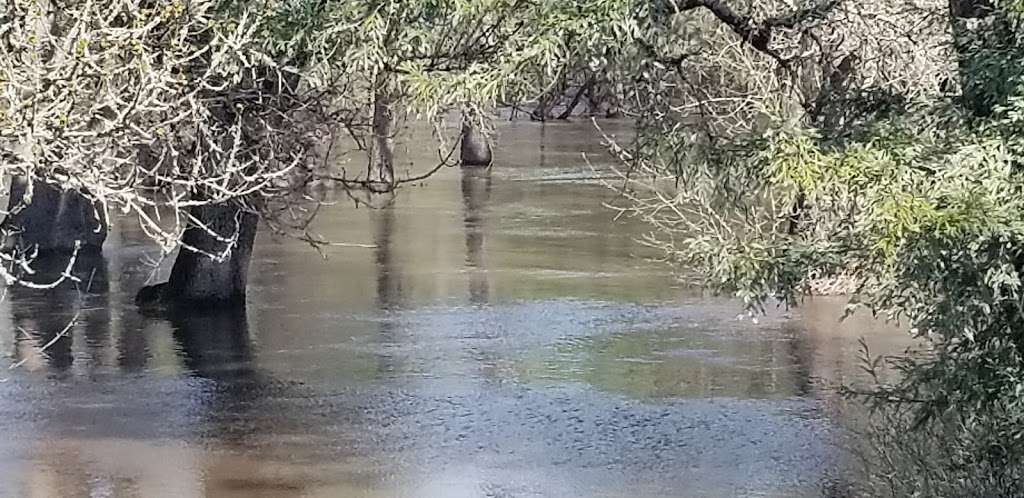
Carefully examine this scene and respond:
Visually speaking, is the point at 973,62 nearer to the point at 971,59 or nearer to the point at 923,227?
the point at 971,59

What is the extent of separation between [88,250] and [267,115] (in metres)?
9.68

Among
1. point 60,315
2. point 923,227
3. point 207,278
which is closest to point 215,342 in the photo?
point 207,278

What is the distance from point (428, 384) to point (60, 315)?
501cm

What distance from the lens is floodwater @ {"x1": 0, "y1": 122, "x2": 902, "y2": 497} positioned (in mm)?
10484

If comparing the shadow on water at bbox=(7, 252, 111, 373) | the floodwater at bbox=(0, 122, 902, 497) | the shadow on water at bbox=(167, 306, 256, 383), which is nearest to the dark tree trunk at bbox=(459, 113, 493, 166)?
the floodwater at bbox=(0, 122, 902, 497)

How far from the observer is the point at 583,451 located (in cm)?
1110

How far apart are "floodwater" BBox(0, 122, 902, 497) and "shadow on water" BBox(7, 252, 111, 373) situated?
0.05m

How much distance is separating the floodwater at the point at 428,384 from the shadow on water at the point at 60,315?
0.05 meters

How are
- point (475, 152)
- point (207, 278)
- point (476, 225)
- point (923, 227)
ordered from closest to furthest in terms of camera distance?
point (923, 227) < point (207, 278) < point (476, 225) < point (475, 152)

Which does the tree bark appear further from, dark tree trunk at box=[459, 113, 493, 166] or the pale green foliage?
dark tree trunk at box=[459, 113, 493, 166]

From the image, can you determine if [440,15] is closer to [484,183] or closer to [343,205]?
[343,205]

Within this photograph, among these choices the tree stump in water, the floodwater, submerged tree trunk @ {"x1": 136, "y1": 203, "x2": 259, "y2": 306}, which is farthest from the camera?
the tree stump in water

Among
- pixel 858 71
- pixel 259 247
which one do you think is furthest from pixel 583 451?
pixel 259 247

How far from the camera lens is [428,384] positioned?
13180 millimetres
